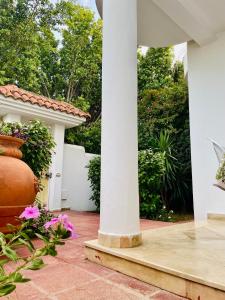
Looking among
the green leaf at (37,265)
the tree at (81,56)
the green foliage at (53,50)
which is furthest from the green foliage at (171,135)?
the green leaf at (37,265)

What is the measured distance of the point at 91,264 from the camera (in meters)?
2.50

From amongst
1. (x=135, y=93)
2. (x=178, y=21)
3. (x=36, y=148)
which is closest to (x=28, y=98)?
(x=36, y=148)

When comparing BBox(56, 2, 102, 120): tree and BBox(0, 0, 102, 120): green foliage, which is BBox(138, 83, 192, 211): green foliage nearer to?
BBox(0, 0, 102, 120): green foliage

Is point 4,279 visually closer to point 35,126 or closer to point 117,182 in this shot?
point 117,182

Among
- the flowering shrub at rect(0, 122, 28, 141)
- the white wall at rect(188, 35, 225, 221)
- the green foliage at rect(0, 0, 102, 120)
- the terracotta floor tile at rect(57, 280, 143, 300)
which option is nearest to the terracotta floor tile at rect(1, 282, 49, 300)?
the terracotta floor tile at rect(57, 280, 143, 300)

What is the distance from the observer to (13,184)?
2826mm

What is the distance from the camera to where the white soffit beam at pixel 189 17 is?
4008 mm

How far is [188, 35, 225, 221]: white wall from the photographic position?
15.2 feet

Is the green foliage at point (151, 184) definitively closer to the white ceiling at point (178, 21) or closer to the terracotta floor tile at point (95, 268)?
the white ceiling at point (178, 21)

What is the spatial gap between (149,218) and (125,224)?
412 cm

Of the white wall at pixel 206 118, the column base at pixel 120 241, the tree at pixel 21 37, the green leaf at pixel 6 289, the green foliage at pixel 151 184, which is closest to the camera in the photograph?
the green leaf at pixel 6 289

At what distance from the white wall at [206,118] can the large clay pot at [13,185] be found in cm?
Answer: 308

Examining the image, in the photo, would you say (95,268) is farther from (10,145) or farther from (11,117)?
(11,117)

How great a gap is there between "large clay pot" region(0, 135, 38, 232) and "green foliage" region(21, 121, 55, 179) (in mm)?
1008
